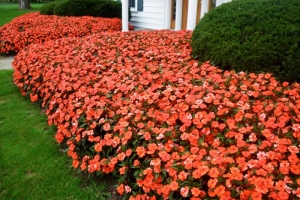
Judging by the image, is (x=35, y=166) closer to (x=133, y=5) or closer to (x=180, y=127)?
(x=180, y=127)

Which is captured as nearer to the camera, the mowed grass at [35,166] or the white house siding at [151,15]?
the mowed grass at [35,166]

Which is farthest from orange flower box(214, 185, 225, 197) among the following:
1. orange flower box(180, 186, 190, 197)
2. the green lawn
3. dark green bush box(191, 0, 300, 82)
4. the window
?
the green lawn

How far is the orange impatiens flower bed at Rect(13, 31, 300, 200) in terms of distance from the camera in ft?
7.78

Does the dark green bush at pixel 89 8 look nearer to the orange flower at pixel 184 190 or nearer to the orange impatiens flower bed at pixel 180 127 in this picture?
the orange impatiens flower bed at pixel 180 127

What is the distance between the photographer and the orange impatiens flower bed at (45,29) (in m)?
9.45

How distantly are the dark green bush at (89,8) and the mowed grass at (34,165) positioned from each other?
8137 millimetres

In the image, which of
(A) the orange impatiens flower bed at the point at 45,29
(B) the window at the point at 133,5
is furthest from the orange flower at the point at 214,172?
(B) the window at the point at 133,5

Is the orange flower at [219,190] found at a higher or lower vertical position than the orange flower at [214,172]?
lower

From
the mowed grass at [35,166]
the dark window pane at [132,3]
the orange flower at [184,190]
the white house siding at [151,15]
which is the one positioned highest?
the dark window pane at [132,3]

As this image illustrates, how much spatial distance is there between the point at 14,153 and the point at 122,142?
1.65m

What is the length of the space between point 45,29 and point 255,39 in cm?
766

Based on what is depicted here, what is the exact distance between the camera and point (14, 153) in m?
3.73

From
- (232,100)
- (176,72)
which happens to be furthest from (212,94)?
(176,72)

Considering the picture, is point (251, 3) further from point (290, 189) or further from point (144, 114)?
point (290, 189)
